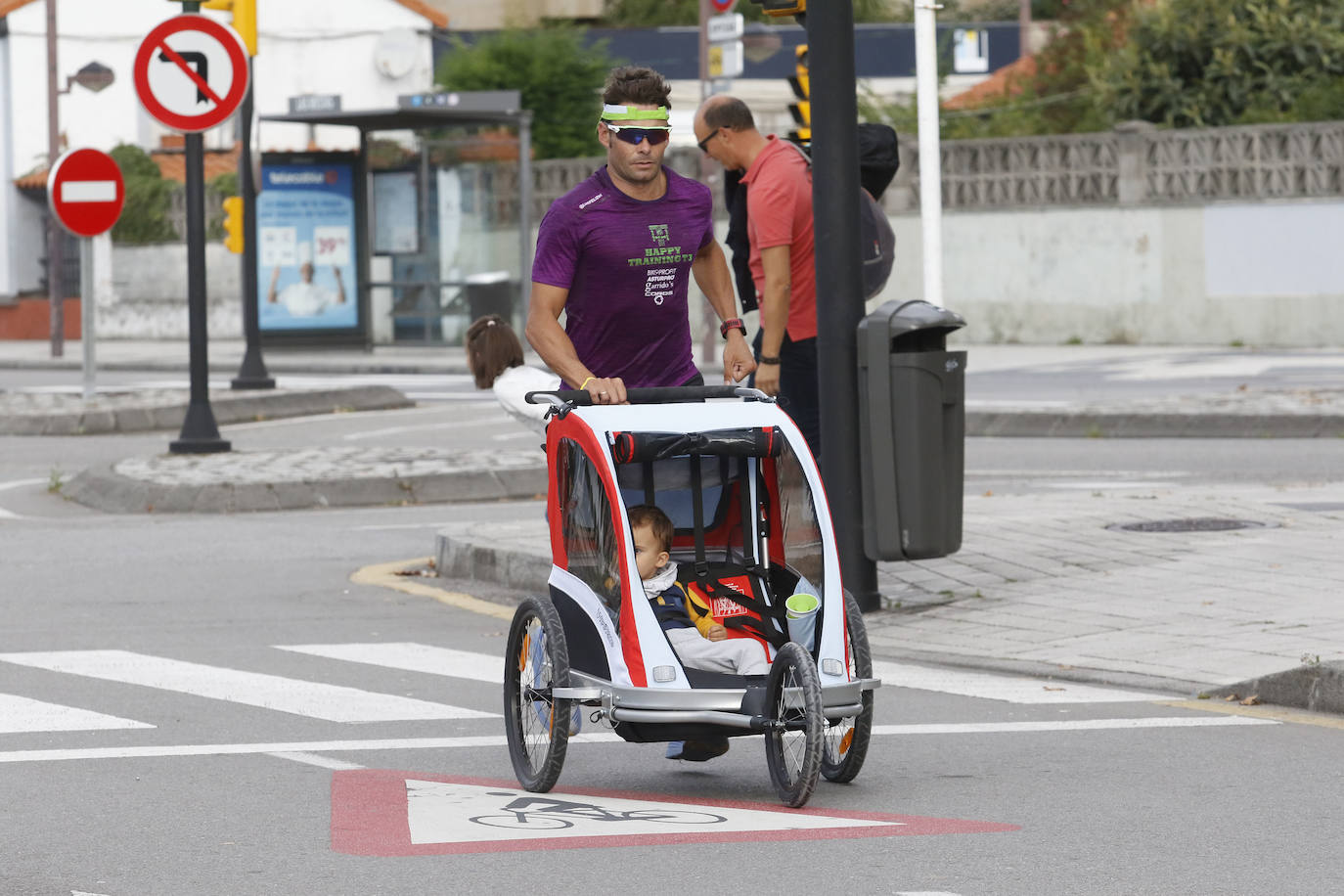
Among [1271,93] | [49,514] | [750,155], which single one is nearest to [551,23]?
[1271,93]

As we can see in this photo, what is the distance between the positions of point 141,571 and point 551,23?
51.7 m

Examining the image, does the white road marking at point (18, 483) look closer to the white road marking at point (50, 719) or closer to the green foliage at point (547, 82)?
the white road marking at point (50, 719)

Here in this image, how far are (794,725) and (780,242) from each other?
3598mm

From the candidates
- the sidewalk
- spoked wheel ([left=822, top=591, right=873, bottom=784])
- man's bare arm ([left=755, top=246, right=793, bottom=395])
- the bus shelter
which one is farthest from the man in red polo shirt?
the bus shelter

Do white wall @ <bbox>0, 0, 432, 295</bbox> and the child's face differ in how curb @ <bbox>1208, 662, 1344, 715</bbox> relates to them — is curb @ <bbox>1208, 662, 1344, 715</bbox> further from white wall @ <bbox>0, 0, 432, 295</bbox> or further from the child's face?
white wall @ <bbox>0, 0, 432, 295</bbox>

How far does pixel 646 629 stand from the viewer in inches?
238

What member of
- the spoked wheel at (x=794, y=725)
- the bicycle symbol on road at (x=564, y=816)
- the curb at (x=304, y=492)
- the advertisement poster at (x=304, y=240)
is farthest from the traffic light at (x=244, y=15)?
the spoked wheel at (x=794, y=725)

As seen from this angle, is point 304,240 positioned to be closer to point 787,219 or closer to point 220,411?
point 220,411

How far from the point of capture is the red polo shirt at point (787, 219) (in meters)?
9.18

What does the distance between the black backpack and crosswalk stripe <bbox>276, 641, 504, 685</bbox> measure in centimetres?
191

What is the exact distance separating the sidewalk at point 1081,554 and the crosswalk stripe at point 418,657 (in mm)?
1376

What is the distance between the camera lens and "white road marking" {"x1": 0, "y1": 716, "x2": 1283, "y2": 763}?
22.5 feet

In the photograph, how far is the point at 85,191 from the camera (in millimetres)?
20312

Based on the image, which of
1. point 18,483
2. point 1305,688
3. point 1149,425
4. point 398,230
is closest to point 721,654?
point 1305,688
